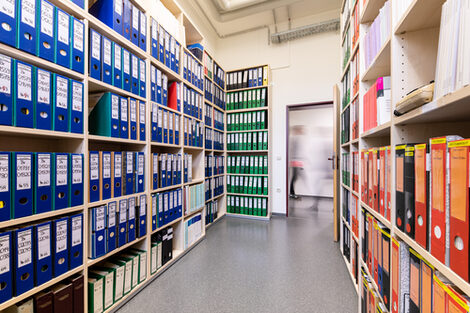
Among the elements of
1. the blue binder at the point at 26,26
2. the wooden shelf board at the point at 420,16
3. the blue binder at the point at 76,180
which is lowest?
the blue binder at the point at 76,180

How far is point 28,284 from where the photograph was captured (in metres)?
0.97

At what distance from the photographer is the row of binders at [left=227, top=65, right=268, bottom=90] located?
3389 millimetres

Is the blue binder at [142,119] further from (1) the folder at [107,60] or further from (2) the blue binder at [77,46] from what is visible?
(2) the blue binder at [77,46]

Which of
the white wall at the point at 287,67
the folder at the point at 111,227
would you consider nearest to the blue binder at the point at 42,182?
the folder at the point at 111,227

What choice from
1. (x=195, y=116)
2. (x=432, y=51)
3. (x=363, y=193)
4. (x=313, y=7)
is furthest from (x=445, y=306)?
(x=313, y=7)

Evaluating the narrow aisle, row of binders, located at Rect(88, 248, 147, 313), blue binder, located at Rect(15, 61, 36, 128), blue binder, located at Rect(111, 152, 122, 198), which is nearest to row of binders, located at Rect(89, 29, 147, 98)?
blue binder, located at Rect(15, 61, 36, 128)

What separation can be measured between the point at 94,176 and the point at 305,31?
12.0 ft

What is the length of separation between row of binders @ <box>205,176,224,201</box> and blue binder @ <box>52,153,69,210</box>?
1.89m

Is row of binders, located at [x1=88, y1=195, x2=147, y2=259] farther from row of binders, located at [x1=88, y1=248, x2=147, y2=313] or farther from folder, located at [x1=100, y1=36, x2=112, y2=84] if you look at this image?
folder, located at [x1=100, y1=36, x2=112, y2=84]

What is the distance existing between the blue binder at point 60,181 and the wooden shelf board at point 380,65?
1736mm

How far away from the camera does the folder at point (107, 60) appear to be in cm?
134

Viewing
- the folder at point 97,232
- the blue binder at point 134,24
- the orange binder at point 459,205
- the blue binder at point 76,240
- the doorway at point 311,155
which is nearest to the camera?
the orange binder at point 459,205

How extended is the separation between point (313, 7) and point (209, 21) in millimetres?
1759

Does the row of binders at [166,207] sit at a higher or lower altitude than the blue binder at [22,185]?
lower
